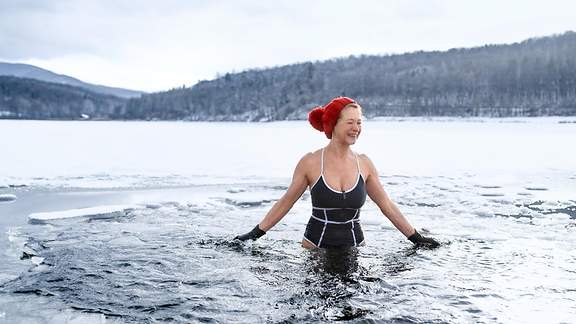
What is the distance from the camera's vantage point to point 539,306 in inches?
115

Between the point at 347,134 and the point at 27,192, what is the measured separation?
6136 millimetres

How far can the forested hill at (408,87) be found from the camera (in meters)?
74.8

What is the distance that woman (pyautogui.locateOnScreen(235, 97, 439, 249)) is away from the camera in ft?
12.3

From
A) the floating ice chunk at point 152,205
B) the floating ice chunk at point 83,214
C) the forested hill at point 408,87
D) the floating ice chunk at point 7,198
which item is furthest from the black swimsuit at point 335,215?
the forested hill at point 408,87

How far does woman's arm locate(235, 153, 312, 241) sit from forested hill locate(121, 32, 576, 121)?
217 ft

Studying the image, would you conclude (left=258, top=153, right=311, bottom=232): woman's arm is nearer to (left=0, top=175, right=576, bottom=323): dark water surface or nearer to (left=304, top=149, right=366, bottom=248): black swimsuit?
(left=304, top=149, right=366, bottom=248): black swimsuit

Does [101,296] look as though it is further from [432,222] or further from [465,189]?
[465,189]

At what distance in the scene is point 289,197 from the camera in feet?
13.3

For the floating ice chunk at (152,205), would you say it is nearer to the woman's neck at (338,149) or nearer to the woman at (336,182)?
the woman at (336,182)

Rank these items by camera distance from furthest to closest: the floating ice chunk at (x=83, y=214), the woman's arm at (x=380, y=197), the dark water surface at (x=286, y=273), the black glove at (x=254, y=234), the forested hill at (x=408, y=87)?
the forested hill at (x=408, y=87)
the floating ice chunk at (x=83, y=214)
the black glove at (x=254, y=234)
the woman's arm at (x=380, y=197)
the dark water surface at (x=286, y=273)

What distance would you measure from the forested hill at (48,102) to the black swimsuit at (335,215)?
119360mm

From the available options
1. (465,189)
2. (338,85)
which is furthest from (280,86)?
(465,189)

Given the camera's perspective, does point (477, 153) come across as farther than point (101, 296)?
Yes

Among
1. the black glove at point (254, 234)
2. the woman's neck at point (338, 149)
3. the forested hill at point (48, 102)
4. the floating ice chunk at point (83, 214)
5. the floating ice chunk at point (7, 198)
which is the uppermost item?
the forested hill at point (48, 102)
